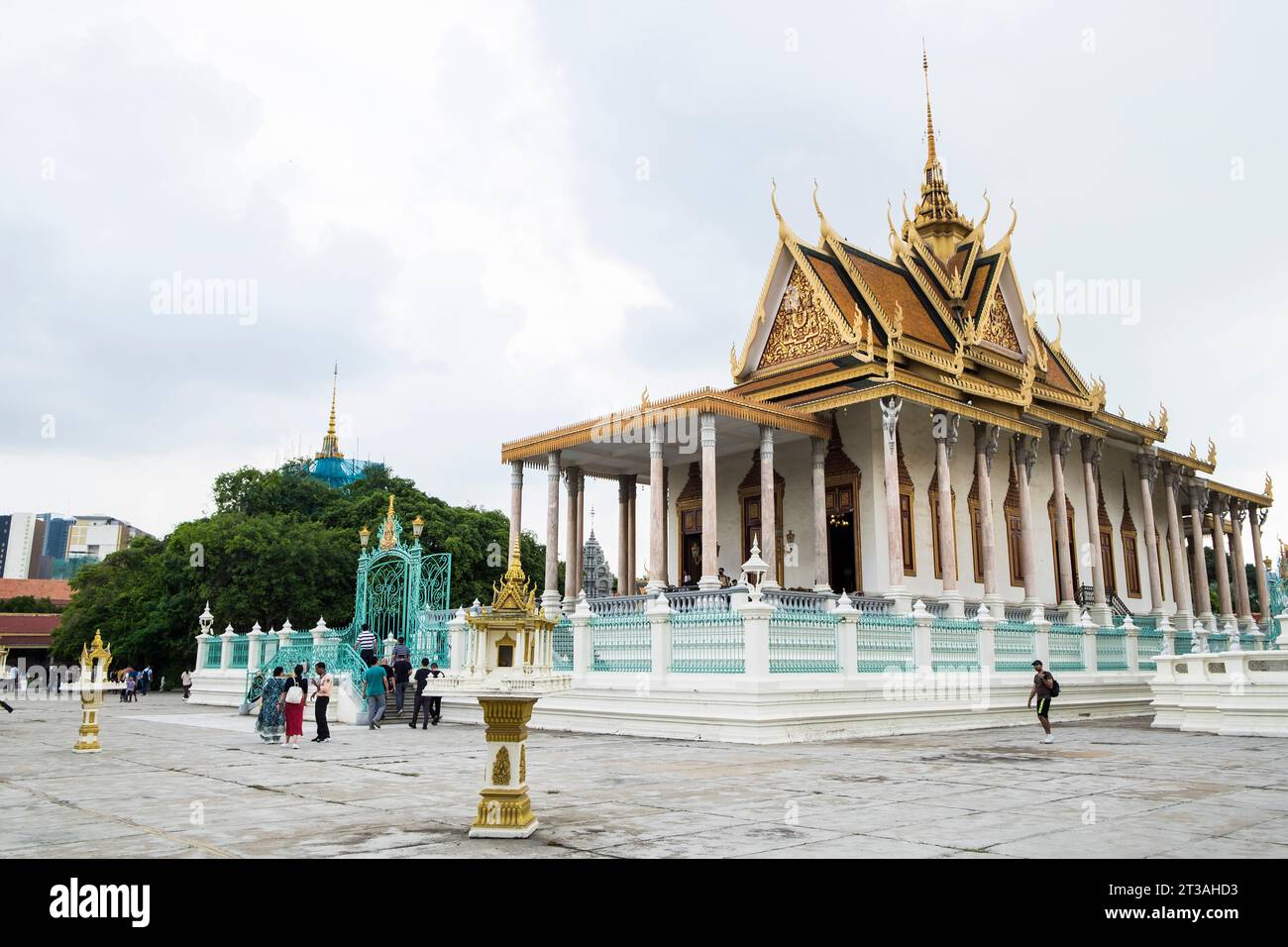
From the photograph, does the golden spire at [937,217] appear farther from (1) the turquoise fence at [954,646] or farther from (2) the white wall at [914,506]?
(1) the turquoise fence at [954,646]

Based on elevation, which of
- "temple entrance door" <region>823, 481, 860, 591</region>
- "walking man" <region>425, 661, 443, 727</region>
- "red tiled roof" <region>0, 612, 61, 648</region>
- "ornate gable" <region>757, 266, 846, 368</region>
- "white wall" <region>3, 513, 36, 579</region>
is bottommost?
"walking man" <region>425, 661, 443, 727</region>

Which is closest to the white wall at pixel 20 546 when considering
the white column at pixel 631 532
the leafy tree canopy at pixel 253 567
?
the leafy tree canopy at pixel 253 567

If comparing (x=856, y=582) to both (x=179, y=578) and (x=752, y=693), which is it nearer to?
(x=752, y=693)

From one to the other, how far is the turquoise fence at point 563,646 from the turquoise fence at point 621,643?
94 cm

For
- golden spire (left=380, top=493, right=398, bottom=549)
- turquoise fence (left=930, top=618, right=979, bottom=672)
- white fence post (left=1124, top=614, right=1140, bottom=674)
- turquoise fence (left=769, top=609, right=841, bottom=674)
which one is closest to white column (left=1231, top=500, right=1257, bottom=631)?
white fence post (left=1124, top=614, right=1140, bottom=674)

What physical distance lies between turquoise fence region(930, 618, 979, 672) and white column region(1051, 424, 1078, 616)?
7.08 metres

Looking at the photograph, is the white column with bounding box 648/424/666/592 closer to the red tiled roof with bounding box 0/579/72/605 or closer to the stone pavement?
the stone pavement

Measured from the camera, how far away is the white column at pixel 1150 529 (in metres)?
27.0

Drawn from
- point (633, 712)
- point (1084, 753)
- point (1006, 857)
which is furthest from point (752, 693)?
point (1006, 857)

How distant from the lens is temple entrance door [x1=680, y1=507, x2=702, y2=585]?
24.0 metres

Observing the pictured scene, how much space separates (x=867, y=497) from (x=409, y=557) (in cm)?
935

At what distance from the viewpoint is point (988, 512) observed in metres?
21.4

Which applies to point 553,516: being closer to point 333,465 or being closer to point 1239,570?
point 1239,570
